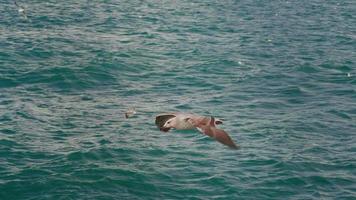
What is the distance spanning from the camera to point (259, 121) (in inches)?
1369

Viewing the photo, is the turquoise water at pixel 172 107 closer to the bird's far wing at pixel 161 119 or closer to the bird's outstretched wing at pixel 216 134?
the bird's far wing at pixel 161 119

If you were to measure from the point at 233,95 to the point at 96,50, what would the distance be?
1840cm

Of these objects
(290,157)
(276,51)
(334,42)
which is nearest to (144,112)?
(290,157)

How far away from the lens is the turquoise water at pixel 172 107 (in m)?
27.1

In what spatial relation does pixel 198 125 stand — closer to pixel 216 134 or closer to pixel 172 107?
pixel 216 134

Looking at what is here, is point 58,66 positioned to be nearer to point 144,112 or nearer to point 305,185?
point 144,112

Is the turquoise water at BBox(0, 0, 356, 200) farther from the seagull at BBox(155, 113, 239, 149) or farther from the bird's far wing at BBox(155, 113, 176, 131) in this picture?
the seagull at BBox(155, 113, 239, 149)

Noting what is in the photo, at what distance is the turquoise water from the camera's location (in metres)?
27.1

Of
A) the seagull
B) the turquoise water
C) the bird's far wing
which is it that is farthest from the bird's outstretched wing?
the turquoise water

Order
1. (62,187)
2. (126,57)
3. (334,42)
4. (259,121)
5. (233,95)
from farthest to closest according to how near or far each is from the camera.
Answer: (334,42), (126,57), (233,95), (259,121), (62,187)

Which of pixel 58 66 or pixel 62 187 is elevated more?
pixel 58 66

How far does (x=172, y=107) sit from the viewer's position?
37344 millimetres

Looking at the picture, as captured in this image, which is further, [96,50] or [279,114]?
[96,50]

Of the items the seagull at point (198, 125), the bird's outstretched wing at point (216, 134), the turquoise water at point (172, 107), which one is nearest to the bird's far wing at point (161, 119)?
the seagull at point (198, 125)
